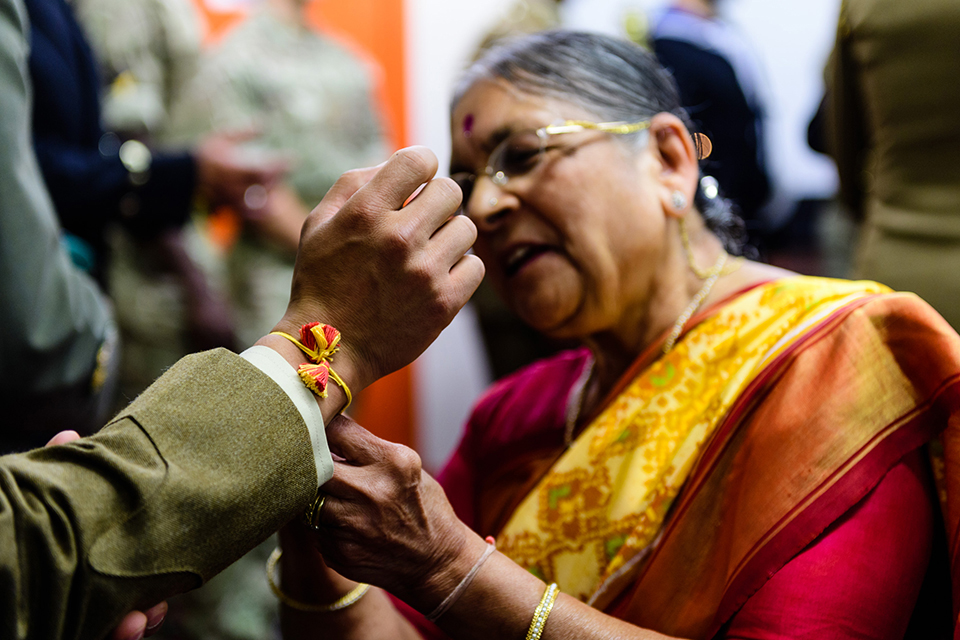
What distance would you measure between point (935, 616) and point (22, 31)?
56.3 inches

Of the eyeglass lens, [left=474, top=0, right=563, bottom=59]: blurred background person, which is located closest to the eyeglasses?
the eyeglass lens

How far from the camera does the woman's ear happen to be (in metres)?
1.22

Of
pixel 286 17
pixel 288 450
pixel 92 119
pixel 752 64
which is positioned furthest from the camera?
pixel 286 17

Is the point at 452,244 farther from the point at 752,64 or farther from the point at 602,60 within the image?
the point at 752,64

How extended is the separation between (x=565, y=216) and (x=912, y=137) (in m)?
0.61

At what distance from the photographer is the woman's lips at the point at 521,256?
3.91 feet

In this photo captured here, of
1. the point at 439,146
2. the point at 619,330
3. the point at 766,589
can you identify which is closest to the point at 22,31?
the point at 619,330

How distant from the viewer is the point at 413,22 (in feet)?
12.8

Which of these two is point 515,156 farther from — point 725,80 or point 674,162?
point 725,80

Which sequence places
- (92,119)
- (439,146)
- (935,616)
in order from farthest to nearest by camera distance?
(439,146) < (92,119) < (935,616)

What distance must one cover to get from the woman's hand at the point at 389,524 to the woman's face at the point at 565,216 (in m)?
0.44

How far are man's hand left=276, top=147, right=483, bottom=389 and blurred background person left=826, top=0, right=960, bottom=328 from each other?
0.84 meters

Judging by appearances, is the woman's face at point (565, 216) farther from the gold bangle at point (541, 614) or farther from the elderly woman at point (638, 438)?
the gold bangle at point (541, 614)

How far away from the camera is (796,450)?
932mm
